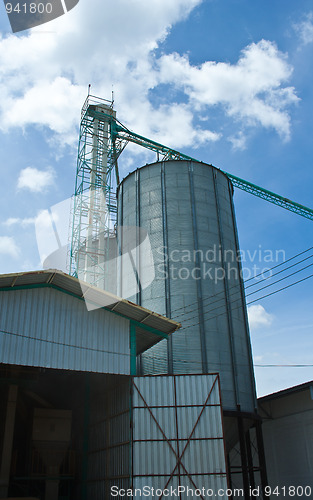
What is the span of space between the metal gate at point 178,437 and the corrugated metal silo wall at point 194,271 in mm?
5062

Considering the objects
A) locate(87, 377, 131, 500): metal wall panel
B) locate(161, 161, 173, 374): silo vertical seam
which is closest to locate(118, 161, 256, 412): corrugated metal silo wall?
locate(161, 161, 173, 374): silo vertical seam

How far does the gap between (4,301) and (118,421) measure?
22.7ft

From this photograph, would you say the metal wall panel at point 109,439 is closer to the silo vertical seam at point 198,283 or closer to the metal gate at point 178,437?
the metal gate at point 178,437

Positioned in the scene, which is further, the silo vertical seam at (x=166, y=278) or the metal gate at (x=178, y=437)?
the silo vertical seam at (x=166, y=278)

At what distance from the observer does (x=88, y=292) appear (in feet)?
58.6

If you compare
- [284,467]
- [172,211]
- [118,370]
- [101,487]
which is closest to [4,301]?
[118,370]

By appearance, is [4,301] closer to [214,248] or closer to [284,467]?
[214,248]

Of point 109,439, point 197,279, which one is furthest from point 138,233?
point 109,439

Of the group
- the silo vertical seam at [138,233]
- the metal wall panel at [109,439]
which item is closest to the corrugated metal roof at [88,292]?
the metal wall panel at [109,439]

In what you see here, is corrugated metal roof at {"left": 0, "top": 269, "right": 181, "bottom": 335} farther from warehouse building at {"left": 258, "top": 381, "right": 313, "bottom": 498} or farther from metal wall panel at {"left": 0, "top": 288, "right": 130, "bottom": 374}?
warehouse building at {"left": 258, "top": 381, "right": 313, "bottom": 498}

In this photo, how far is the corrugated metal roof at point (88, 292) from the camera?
1664 cm

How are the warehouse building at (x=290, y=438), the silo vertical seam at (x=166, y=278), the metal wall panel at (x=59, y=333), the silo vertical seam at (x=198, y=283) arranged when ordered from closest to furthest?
the metal wall panel at (x=59, y=333) < the silo vertical seam at (x=198, y=283) < the silo vertical seam at (x=166, y=278) < the warehouse building at (x=290, y=438)

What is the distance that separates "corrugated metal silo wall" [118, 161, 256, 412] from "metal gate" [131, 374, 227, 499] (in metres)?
5.06

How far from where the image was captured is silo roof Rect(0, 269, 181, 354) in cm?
1670
